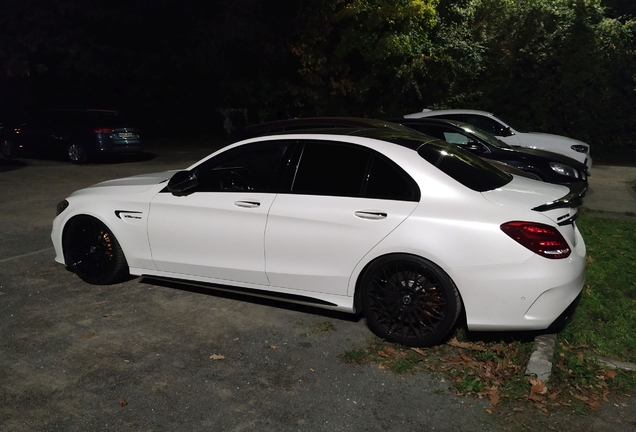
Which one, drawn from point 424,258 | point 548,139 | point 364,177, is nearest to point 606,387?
point 424,258

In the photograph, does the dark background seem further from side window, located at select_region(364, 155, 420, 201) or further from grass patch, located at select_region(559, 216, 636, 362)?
side window, located at select_region(364, 155, 420, 201)

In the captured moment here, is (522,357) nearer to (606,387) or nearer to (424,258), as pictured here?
(606,387)

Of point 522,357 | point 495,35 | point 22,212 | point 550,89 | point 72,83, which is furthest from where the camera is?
point 72,83

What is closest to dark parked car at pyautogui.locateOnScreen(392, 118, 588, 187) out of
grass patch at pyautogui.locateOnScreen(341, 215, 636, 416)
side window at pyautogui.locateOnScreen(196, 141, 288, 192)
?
grass patch at pyautogui.locateOnScreen(341, 215, 636, 416)

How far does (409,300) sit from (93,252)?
3.26m

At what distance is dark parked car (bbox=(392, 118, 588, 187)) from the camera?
9997 mm

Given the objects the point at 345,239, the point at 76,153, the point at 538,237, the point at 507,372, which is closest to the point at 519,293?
the point at 538,237

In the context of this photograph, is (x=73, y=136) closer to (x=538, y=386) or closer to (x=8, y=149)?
(x=8, y=149)

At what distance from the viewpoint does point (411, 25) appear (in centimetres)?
2234

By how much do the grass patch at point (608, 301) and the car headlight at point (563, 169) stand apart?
1.56 m

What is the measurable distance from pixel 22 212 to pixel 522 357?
8.22 m

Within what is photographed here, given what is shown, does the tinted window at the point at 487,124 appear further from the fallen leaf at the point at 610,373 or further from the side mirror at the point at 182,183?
the fallen leaf at the point at 610,373

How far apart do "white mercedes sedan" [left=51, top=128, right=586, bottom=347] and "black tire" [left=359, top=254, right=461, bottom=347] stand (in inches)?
0.4

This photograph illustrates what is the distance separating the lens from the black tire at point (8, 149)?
18094 millimetres
